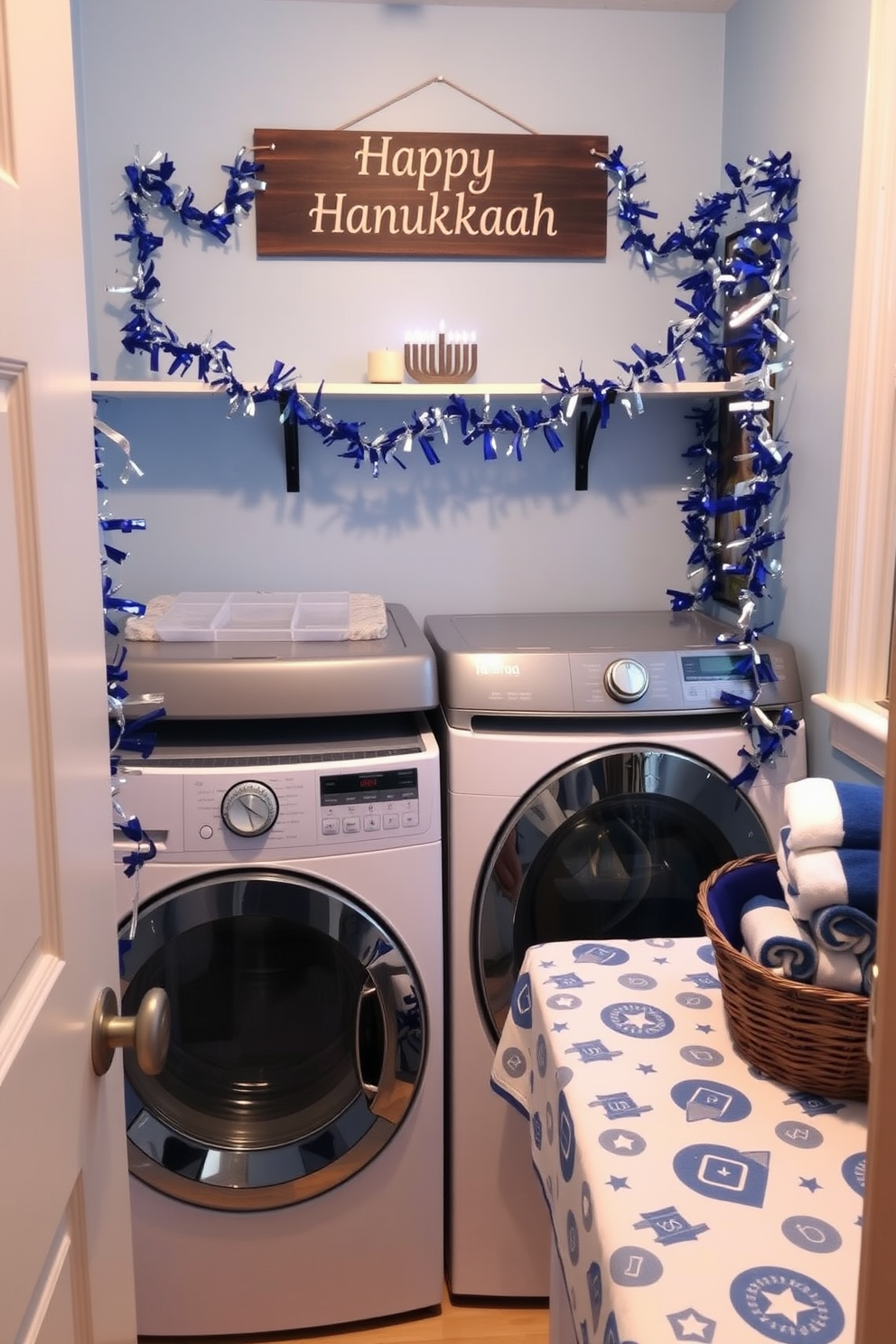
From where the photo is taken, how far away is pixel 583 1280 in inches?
39.1

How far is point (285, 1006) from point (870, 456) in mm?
1261

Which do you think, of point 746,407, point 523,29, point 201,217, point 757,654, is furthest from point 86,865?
point 523,29

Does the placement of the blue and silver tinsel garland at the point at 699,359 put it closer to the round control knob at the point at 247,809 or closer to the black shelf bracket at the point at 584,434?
the black shelf bracket at the point at 584,434

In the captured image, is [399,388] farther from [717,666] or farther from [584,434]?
[717,666]

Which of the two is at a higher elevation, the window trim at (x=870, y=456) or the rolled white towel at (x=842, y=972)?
the window trim at (x=870, y=456)

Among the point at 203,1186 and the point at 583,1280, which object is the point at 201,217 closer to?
the point at 203,1186

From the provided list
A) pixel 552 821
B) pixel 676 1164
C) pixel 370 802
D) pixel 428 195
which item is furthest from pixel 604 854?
pixel 428 195

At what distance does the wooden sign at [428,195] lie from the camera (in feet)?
7.48

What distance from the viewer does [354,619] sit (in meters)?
2.08

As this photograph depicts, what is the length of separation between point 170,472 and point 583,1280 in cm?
180

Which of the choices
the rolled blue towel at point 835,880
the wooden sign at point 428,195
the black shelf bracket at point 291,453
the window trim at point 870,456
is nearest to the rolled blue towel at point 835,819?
the rolled blue towel at point 835,880

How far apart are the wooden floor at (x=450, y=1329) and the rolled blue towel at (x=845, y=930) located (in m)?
1.29

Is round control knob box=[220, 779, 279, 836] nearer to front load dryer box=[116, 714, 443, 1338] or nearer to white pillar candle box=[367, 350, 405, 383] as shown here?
front load dryer box=[116, 714, 443, 1338]

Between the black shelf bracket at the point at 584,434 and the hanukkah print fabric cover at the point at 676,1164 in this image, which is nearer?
the hanukkah print fabric cover at the point at 676,1164
